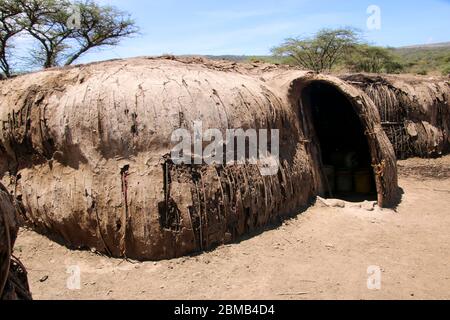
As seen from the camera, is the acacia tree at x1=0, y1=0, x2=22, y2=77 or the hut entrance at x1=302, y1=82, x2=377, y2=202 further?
the acacia tree at x1=0, y1=0, x2=22, y2=77

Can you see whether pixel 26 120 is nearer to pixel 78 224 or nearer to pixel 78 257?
pixel 78 224

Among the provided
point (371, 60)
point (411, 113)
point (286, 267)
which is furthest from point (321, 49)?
point (286, 267)

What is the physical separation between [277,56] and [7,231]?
2405 centimetres

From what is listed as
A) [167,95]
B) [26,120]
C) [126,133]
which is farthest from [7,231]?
[26,120]

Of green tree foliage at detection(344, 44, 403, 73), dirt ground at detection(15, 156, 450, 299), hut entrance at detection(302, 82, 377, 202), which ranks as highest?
green tree foliage at detection(344, 44, 403, 73)

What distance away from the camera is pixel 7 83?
289 inches

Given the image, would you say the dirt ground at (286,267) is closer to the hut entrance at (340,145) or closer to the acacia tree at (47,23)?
the hut entrance at (340,145)

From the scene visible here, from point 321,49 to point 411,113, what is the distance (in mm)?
12519

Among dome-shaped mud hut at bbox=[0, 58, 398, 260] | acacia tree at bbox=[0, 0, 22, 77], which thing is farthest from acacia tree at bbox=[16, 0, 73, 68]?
dome-shaped mud hut at bbox=[0, 58, 398, 260]

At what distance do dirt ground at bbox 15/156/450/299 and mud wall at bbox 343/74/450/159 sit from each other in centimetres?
577

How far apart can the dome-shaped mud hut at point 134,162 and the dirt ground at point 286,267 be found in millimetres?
280

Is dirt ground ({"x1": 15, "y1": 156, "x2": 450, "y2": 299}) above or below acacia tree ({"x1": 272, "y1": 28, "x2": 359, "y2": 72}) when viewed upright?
below

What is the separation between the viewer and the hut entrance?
9.46 meters

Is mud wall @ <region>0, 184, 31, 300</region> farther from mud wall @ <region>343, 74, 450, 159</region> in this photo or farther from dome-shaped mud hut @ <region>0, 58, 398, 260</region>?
Answer: mud wall @ <region>343, 74, 450, 159</region>
